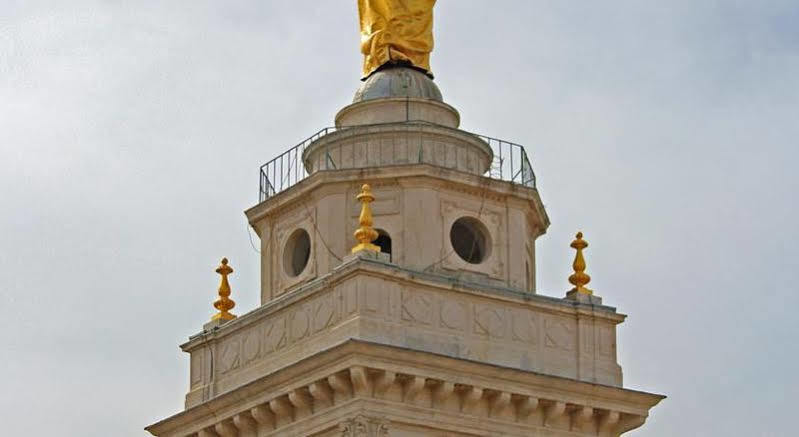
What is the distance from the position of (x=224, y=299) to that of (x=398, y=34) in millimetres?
6739

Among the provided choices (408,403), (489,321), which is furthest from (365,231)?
(408,403)

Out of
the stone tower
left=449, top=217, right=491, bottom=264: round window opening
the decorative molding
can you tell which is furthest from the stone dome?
the decorative molding

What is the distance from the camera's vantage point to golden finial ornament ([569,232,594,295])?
1586 inches

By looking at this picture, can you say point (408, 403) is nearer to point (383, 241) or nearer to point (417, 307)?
point (417, 307)

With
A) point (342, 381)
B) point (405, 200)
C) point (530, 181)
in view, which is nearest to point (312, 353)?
point (342, 381)

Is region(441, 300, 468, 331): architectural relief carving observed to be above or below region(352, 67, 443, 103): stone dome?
below

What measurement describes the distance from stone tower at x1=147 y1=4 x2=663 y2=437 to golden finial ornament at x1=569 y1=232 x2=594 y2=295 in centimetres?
9

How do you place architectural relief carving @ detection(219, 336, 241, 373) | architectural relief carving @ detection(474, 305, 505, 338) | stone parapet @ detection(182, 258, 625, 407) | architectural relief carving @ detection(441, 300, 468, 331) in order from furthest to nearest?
architectural relief carving @ detection(219, 336, 241, 373) < architectural relief carving @ detection(474, 305, 505, 338) < architectural relief carving @ detection(441, 300, 468, 331) < stone parapet @ detection(182, 258, 625, 407)

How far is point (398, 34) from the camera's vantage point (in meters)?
42.5

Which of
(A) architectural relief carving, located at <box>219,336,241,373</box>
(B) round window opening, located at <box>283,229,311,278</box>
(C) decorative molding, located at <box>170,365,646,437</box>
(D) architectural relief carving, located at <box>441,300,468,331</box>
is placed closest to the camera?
(C) decorative molding, located at <box>170,365,646,437</box>

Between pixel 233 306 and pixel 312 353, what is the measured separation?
166 inches

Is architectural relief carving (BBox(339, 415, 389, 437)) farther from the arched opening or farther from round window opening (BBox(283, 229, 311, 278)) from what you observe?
round window opening (BBox(283, 229, 311, 278))

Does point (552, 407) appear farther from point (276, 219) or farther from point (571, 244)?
point (276, 219)

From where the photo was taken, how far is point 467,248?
40625 mm
